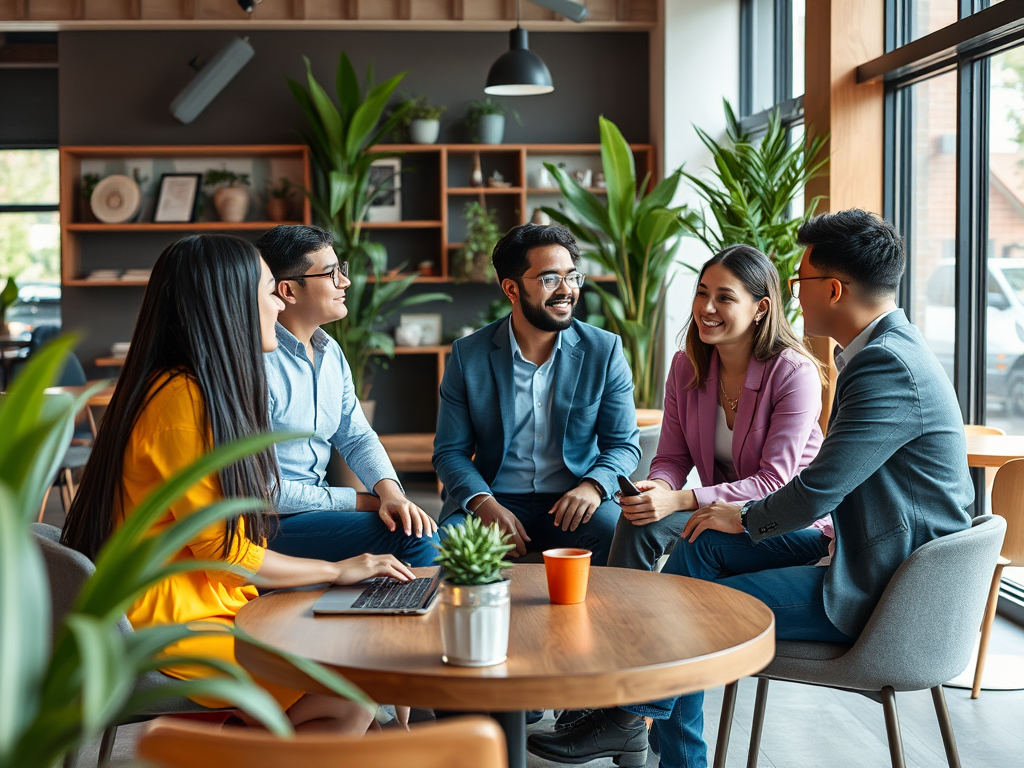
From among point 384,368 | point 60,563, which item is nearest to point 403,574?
point 60,563

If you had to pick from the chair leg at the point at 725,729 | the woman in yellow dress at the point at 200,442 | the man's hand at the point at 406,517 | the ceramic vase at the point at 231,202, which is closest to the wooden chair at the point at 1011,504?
the chair leg at the point at 725,729

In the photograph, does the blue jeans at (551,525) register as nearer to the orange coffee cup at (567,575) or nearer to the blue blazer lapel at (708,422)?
the blue blazer lapel at (708,422)

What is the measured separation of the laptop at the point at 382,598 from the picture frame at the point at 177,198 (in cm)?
525

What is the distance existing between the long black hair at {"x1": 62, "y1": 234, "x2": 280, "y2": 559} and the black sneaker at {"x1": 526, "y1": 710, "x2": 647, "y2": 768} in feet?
3.31

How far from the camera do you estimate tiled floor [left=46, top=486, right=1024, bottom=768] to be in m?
2.47

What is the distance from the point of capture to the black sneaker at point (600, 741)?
236 cm

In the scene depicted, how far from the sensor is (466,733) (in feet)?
2.77

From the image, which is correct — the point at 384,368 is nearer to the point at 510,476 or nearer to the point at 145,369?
the point at 510,476

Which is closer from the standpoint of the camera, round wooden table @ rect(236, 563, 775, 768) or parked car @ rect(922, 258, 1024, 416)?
round wooden table @ rect(236, 563, 775, 768)

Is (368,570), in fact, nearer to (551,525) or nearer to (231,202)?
(551,525)

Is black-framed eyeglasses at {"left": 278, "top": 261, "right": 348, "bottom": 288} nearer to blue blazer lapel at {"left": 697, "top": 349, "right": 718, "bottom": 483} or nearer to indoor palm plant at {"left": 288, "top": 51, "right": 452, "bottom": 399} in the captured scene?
blue blazer lapel at {"left": 697, "top": 349, "right": 718, "bottom": 483}

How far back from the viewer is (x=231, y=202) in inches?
253

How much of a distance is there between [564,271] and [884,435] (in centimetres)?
127

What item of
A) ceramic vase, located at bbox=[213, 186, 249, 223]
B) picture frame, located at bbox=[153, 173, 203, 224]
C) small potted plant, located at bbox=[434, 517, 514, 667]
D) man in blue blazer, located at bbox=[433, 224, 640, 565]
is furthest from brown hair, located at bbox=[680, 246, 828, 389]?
picture frame, located at bbox=[153, 173, 203, 224]
